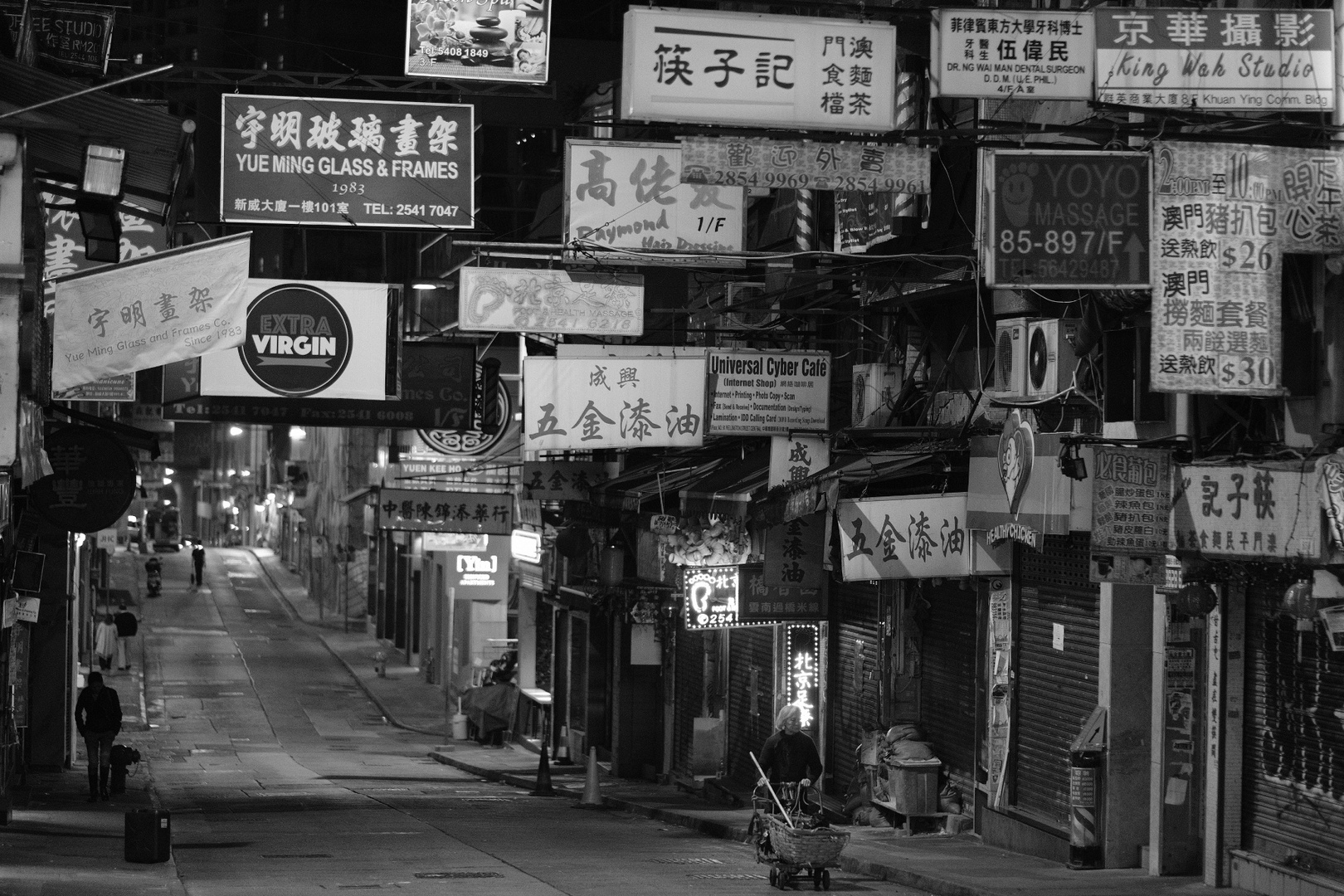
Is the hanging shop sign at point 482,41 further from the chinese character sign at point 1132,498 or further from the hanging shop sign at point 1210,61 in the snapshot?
the chinese character sign at point 1132,498

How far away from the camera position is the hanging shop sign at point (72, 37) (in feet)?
57.5

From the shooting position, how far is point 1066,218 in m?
13.7

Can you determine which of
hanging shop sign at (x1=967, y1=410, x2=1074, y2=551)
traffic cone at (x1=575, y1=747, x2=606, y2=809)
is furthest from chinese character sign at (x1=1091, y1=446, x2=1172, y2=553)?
traffic cone at (x1=575, y1=747, x2=606, y2=809)

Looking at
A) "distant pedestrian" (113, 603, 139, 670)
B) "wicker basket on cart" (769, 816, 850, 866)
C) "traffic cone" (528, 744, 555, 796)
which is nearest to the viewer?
"wicker basket on cart" (769, 816, 850, 866)

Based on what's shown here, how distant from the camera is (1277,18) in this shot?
44.6 ft

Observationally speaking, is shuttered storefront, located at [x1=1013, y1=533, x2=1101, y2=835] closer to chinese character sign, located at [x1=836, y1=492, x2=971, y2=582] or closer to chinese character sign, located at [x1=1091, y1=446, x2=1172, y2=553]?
chinese character sign, located at [x1=836, y1=492, x2=971, y2=582]

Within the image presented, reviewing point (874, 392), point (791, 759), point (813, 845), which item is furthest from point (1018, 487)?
point (874, 392)

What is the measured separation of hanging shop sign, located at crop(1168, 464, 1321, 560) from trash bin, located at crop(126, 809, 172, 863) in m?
10.5

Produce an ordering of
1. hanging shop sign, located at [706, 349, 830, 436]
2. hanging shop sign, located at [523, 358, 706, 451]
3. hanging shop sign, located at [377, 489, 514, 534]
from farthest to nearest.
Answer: hanging shop sign, located at [377, 489, 514, 534] < hanging shop sign, located at [523, 358, 706, 451] < hanging shop sign, located at [706, 349, 830, 436]

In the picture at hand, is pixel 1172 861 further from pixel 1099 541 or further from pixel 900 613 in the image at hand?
pixel 900 613

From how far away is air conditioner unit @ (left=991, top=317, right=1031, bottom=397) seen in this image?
18.3m

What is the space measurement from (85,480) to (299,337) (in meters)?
3.48

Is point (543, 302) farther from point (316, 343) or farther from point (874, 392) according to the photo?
point (874, 392)

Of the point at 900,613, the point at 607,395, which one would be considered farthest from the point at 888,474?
the point at 607,395
